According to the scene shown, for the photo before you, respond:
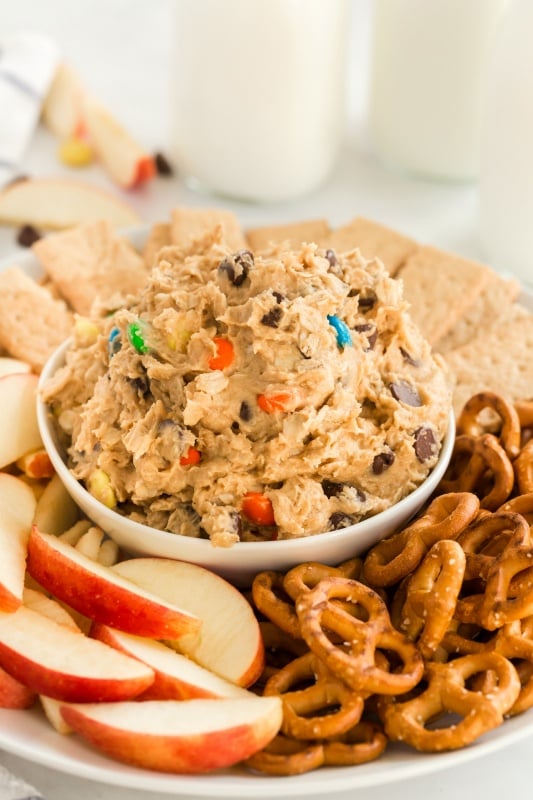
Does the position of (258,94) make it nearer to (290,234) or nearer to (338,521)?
(290,234)

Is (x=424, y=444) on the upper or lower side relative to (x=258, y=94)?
lower

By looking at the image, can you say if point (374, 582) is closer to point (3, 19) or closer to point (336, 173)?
point (336, 173)

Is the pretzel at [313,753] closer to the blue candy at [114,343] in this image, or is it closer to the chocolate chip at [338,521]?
the chocolate chip at [338,521]

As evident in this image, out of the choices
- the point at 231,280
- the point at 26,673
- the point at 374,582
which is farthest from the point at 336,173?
the point at 26,673

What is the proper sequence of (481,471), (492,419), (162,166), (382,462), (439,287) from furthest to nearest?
(162,166) → (439,287) → (492,419) → (481,471) → (382,462)

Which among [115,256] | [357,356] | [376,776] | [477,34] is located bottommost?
[376,776]

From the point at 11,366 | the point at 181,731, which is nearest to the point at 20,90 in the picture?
the point at 11,366

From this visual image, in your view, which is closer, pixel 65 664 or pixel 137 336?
pixel 65 664
